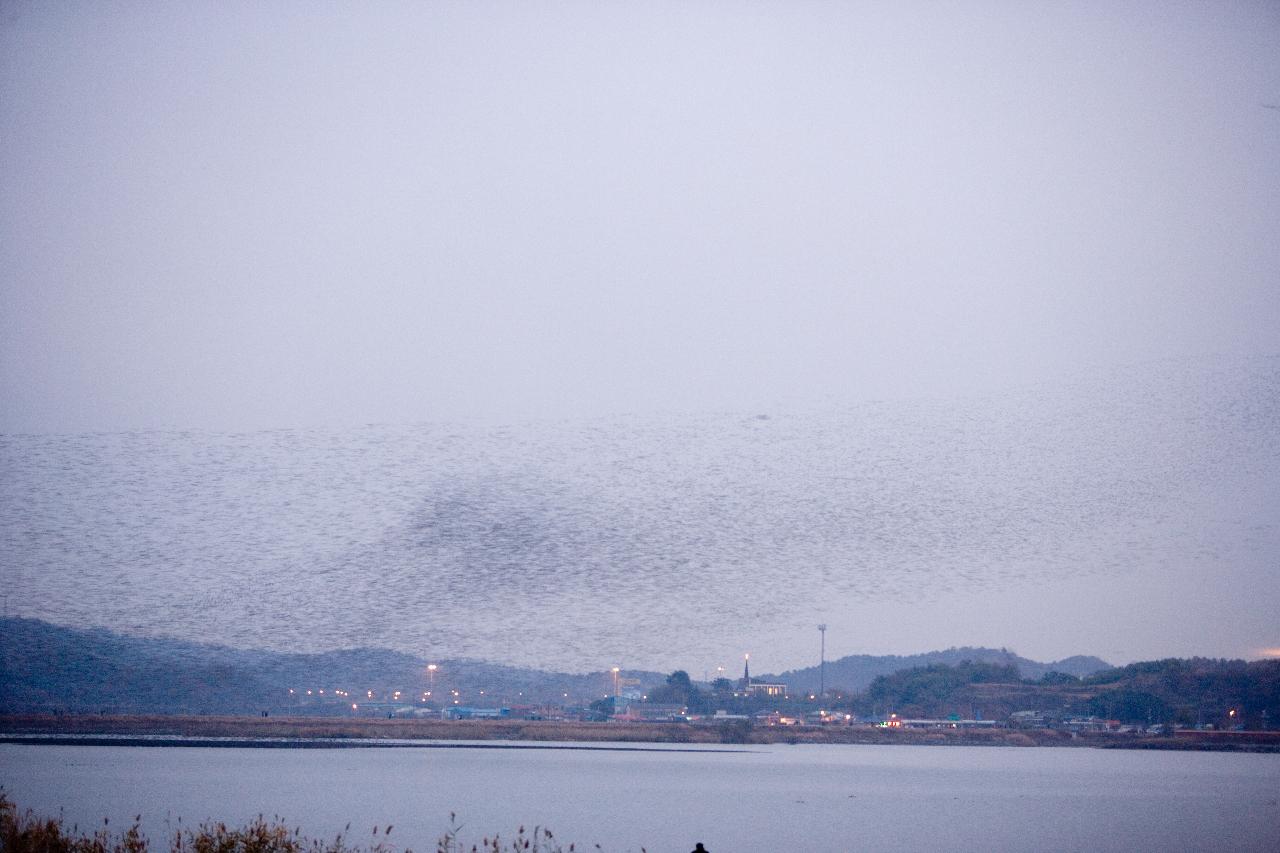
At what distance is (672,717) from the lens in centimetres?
18462

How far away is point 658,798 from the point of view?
6850cm

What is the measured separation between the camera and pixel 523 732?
149 metres

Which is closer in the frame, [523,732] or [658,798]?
[658,798]

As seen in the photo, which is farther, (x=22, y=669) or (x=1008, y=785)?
(x=22, y=669)

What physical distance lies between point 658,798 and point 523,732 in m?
83.7

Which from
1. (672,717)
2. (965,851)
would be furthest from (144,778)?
(672,717)

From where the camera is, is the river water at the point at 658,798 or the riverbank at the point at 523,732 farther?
the riverbank at the point at 523,732

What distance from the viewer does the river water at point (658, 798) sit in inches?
1991

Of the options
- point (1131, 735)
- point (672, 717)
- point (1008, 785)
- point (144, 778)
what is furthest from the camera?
point (672, 717)

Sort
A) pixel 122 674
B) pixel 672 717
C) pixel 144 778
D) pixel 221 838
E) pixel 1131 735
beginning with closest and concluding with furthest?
pixel 221 838 < pixel 144 778 < pixel 122 674 < pixel 1131 735 < pixel 672 717

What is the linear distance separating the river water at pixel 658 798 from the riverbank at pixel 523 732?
18809 mm

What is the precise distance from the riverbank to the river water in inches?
741

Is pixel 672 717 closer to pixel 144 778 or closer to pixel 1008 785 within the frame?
pixel 1008 785

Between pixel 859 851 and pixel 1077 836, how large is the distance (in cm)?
1319
